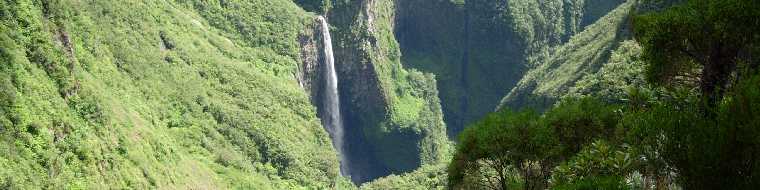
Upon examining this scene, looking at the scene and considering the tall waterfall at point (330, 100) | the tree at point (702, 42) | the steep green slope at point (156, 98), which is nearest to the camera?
the tree at point (702, 42)

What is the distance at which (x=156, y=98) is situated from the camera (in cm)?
5375

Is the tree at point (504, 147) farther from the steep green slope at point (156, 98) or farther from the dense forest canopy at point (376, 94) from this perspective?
the steep green slope at point (156, 98)

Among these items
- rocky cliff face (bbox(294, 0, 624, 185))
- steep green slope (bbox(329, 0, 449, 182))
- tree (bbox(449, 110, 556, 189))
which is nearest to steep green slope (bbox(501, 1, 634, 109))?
steep green slope (bbox(329, 0, 449, 182))

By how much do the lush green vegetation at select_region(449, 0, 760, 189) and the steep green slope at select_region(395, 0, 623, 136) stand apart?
3782 inches

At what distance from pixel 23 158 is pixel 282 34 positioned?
50687mm

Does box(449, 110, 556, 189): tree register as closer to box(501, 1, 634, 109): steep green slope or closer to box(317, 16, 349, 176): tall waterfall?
box(501, 1, 634, 109): steep green slope

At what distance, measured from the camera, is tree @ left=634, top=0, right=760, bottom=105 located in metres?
14.9

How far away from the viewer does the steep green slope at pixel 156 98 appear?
34656 millimetres

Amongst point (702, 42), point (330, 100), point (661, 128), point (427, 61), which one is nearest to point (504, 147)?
point (702, 42)

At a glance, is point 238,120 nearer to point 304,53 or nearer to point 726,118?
point 304,53

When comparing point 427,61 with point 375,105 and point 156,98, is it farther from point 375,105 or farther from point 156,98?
point 156,98

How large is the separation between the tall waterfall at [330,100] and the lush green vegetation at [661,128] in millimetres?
64925

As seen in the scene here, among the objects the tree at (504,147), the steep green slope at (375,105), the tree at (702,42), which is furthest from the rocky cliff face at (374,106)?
the tree at (702,42)

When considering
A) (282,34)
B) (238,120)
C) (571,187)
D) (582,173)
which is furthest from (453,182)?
(282,34)
